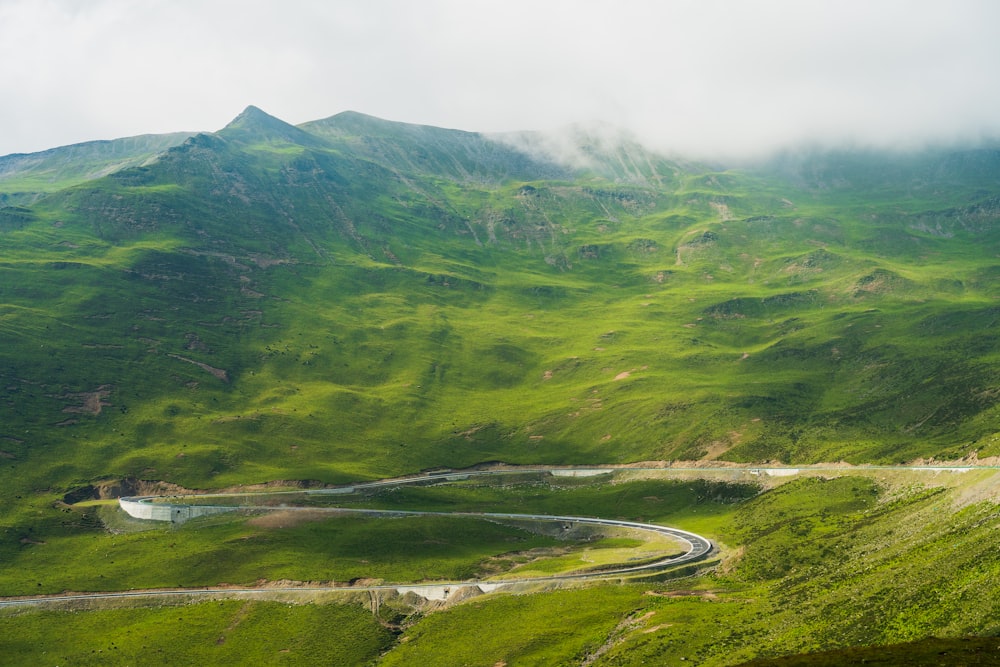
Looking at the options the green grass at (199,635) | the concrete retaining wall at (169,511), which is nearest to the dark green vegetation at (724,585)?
the green grass at (199,635)

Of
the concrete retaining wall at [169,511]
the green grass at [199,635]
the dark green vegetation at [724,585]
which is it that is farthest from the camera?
the concrete retaining wall at [169,511]

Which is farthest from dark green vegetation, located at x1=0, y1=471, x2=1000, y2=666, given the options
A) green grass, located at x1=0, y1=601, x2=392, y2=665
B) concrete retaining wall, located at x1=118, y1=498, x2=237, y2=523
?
concrete retaining wall, located at x1=118, y1=498, x2=237, y2=523

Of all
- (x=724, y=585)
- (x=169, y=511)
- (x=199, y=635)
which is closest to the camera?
(x=724, y=585)

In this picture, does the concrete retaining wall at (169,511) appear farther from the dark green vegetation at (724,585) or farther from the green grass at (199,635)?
the green grass at (199,635)

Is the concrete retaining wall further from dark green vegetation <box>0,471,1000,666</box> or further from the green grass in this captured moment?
the green grass

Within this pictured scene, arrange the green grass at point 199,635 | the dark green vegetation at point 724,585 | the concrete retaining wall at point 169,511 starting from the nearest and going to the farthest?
1. the dark green vegetation at point 724,585
2. the green grass at point 199,635
3. the concrete retaining wall at point 169,511

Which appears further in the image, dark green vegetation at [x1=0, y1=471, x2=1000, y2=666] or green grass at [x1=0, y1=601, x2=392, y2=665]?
green grass at [x1=0, y1=601, x2=392, y2=665]

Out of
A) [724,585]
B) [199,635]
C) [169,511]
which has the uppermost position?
[169,511]

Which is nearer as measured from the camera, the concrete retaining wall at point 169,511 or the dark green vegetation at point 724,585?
the dark green vegetation at point 724,585

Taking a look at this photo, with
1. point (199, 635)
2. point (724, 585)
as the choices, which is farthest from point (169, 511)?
point (724, 585)

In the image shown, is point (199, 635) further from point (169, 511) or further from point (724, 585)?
point (724, 585)

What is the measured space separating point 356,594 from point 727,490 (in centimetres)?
8744

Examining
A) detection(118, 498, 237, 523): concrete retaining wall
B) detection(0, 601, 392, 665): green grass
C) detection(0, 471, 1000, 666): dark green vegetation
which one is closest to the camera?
detection(0, 471, 1000, 666): dark green vegetation

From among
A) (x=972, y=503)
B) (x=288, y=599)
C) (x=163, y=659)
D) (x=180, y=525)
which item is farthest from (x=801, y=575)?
(x=180, y=525)
